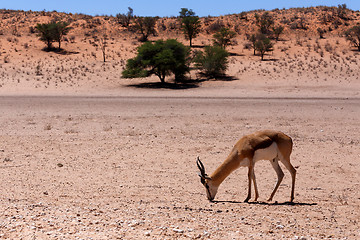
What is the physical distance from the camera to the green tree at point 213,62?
3934 centimetres

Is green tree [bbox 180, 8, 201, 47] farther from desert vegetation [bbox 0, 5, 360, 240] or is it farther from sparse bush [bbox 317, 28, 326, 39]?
sparse bush [bbox 317, 28, 326, 39]

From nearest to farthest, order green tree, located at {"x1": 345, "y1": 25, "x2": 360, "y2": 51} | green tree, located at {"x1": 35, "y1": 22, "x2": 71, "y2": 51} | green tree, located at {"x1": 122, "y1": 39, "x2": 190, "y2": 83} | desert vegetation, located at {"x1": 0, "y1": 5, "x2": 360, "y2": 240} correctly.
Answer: desert vegetation, located at {"x1": 0, "y1": 5, "x2": 360, "y2": 240}
green tree, located at {"x1": 122, "y1": 39, "x2": 190, "y2": 83}
green tree, located at {"x1": 345, "y1": 25, "x2": 360, "y2": 51}
green tree, located at {"x1": 35, "y1": 22, "x2": 71, "y2": 51}

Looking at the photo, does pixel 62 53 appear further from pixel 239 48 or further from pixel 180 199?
pixel 180 199

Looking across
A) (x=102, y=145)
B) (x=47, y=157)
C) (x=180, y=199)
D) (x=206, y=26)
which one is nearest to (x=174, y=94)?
(x=102, y=145)

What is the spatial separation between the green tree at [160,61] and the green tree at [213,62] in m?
1.99

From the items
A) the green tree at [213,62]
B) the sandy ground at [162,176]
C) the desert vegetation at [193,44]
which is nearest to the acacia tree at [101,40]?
the desert vegetation at [193,44]

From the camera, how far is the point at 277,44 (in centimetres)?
5894

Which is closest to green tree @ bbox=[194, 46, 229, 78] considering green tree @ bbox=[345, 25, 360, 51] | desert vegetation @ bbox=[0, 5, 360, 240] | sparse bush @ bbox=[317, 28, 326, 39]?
desert vegetation @ bbox=[0, 5, 360, 240]

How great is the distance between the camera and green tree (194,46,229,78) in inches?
1549

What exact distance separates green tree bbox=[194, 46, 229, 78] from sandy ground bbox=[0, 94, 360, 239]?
58.3ft

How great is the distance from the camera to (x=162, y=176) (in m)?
10.2

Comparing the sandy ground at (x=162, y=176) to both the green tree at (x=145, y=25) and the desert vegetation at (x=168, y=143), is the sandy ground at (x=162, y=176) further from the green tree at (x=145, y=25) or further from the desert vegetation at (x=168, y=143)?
the green tree at (x=145, y=25)

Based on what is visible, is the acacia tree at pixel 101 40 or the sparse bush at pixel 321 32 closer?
the acacia tree at pixel 101 40

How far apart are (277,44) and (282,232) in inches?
2198
